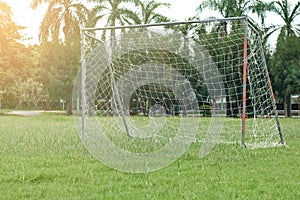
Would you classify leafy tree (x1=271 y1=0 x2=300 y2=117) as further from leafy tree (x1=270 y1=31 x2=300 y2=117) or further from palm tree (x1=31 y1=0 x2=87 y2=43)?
palm tree (x1=31 y1=0 x2=87 y2=43)

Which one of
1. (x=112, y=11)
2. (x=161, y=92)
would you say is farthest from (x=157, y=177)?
(x=112, y=11)

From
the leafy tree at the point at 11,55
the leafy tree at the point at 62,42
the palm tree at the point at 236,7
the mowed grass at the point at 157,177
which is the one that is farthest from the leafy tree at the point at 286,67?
the mowed grass at the point at 157,177

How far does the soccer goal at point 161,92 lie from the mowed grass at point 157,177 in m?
1.40

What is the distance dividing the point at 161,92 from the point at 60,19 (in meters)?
18.1

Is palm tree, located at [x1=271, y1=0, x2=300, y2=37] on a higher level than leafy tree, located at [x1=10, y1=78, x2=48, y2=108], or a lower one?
higher

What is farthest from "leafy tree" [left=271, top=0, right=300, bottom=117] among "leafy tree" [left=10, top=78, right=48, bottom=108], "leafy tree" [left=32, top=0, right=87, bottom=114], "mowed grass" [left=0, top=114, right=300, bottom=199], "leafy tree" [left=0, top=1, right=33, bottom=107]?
"leafy tree" [left=10, top=78, right=48, bottom=108]

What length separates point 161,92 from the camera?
1121cm

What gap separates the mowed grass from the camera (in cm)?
412

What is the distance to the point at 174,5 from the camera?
27016 millimetres

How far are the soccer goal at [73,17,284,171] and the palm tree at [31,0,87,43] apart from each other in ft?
47.6

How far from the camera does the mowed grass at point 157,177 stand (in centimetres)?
412

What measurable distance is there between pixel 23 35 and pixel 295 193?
91.0 feet

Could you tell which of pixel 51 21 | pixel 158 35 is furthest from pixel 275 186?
pixel 51 21

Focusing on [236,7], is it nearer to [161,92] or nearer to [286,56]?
[286,56]
